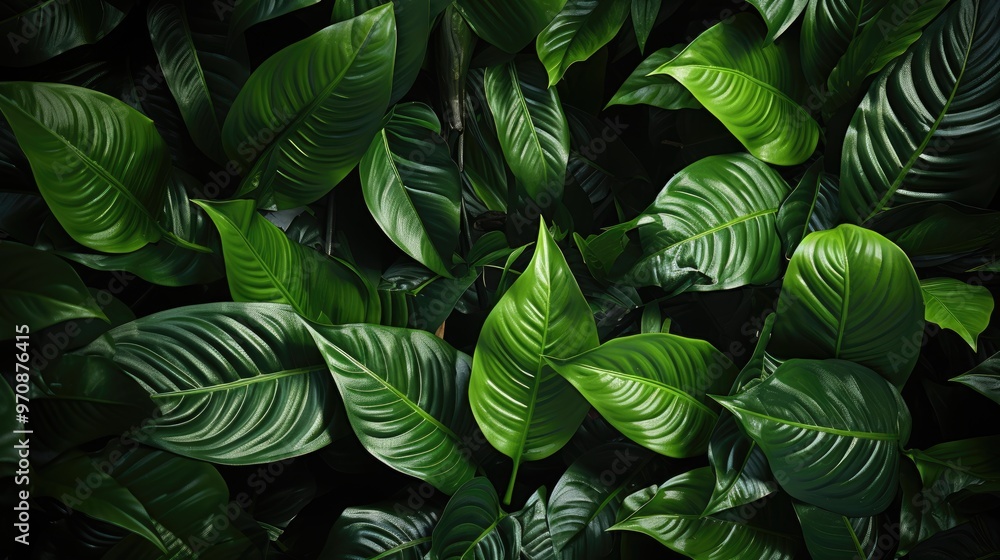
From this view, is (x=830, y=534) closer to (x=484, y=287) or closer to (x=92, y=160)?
(x=484, y=287)

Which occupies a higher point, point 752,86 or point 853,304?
point 752,86

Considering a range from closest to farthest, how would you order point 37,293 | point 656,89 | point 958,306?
point 37,293 → point 958,306 → point 656,89

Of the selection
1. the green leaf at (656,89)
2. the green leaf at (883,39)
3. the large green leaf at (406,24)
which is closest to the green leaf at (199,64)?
the large green leaf at (406,24)

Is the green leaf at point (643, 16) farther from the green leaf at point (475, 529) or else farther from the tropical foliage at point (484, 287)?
the green leaf at point (475, 529)

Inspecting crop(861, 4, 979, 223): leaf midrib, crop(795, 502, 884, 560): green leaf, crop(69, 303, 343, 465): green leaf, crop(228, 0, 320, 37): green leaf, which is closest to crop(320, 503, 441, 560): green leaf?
crop(69, 303, 343, 465): green leaf

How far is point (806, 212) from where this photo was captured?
34.0 inches

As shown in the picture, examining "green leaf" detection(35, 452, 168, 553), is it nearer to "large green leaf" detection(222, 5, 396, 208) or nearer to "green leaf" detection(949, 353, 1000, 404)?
"large green leaf" detection(222, 5, 396, 208)

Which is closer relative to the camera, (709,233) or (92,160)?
(92,160)

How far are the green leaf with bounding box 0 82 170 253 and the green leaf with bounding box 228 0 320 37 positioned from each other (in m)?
0.16

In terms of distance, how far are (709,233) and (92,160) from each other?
28.8 inches

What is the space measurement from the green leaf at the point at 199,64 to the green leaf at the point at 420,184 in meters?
0.20

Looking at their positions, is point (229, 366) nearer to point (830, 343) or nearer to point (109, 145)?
point (109, 145)

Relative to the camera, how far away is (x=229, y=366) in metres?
0.73

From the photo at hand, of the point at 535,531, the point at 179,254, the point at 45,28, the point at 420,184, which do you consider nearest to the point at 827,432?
the point at 535,531
